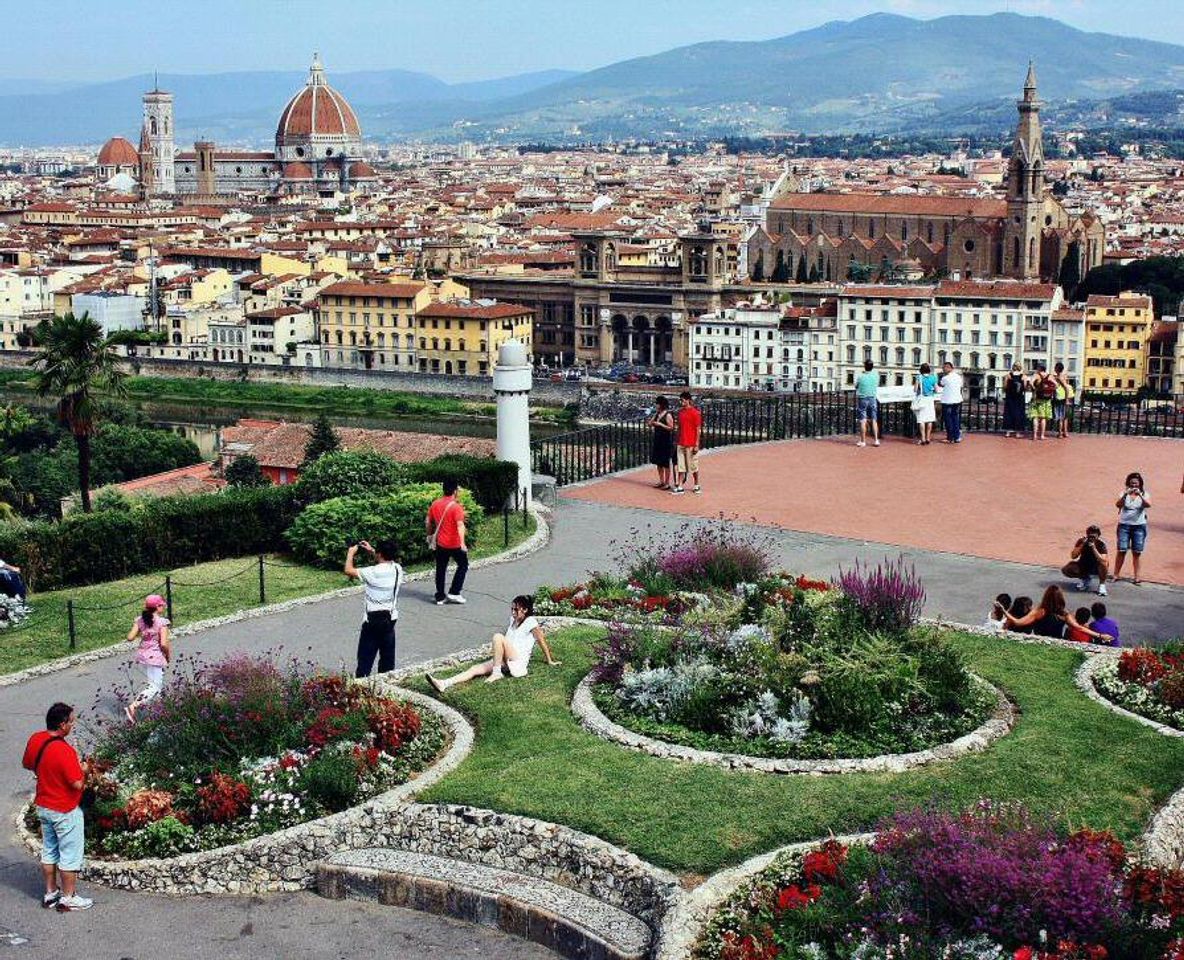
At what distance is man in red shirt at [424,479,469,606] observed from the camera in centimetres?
966

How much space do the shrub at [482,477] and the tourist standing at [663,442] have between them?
116 centimetres

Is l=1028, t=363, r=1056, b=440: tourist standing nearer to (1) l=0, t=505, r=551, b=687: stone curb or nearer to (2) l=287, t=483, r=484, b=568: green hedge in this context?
(1) l=0, t=505, r=551, b=687: stone curb

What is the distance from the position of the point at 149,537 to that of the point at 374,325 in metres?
56.2

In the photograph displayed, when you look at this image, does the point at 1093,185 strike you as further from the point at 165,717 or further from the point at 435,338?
the point at 165,717

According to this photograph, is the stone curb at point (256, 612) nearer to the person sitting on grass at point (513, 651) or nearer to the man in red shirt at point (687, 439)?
the man in red shirt at point (687, 439)

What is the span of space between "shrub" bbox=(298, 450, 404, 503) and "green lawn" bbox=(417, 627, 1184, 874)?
15.6 ft

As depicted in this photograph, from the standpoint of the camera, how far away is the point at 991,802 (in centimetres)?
575

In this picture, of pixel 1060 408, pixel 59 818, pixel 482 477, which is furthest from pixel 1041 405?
pixel 59 818

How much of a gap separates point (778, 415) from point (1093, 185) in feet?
440

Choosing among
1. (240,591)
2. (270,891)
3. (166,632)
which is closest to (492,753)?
(270,891)

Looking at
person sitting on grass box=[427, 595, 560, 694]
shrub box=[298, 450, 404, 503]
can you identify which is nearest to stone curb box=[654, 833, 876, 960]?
person sitting on grass box=[427, 595, 560, 694]

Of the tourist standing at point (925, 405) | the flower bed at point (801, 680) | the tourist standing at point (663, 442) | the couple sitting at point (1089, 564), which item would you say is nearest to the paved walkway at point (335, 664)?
the couple sitting at point (1089, 564)

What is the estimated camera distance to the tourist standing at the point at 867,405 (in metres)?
14.0

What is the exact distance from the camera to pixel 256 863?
613 cm
